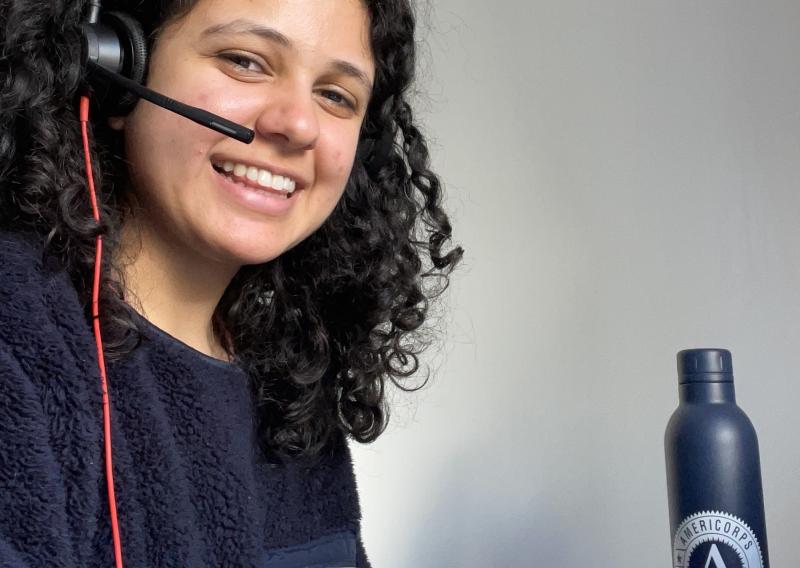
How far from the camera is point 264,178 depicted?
0.78 meters

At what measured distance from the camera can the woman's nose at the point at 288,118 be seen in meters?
0.76

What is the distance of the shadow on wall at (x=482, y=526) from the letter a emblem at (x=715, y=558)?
1.61 ft

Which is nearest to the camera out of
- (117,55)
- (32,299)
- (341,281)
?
(32,299)

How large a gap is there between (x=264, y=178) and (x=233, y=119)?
0.20 ft

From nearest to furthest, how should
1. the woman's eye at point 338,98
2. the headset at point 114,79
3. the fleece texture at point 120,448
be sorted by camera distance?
the fleece texture at point 120,448 → the headset at point 114,79 → the woman's eye at point 338,98

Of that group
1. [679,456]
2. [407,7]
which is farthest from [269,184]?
[679,456]

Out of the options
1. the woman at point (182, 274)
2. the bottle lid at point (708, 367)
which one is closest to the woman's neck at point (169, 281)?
the woman at point (182, 274)

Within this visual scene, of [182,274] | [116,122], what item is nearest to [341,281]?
[182,274]

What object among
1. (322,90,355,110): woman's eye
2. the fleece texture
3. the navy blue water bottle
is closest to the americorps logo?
the navy blue water bottle

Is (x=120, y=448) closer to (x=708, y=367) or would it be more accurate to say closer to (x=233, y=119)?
(x=233, y=119)

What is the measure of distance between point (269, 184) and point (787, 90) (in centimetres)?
86

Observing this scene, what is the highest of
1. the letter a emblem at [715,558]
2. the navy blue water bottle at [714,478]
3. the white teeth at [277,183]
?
the white teeth at [277,183]

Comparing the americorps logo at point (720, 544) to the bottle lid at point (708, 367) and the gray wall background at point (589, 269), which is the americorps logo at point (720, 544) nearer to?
the bottle lid at point (708, 367)

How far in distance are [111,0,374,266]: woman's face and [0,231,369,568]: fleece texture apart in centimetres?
11
